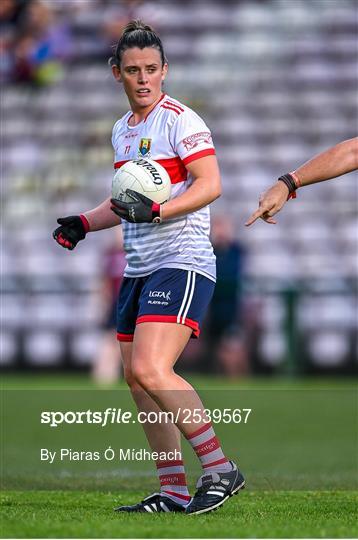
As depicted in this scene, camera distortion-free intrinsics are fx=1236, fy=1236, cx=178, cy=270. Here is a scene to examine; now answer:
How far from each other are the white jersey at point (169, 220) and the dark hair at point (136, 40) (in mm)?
267

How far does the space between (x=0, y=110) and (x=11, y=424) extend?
451 inches

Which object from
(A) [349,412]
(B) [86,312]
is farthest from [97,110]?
(A) [349,412]

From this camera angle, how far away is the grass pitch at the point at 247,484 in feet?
16.3

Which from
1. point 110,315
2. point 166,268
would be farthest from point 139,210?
point 110,315

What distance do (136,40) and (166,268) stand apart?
1.07 metres

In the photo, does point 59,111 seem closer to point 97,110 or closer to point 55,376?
point 97,110

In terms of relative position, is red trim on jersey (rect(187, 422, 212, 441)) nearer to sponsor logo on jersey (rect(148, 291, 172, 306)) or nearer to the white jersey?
sponsor logo on jersey (rect(148, 291, 172, 306))

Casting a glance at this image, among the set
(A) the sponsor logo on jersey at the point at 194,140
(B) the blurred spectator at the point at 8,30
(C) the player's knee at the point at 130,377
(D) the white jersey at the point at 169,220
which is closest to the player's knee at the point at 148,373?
(C) the player's knee at the point at 130,377

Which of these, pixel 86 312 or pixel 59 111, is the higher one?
pixel 59 111

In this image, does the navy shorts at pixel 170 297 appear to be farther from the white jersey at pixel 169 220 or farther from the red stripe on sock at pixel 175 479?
the red stripe on sock at pixel 175 479

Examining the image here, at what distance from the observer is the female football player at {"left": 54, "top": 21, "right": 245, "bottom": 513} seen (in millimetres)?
5520

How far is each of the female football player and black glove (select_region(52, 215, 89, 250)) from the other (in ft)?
1.03

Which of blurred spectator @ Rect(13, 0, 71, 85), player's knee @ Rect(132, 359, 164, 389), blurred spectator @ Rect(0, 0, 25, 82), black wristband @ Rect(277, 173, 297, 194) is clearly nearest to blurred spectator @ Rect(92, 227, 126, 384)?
blurred spectator @ Rect(13, 0, 71, 85)

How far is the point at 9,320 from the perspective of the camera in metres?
17.1
